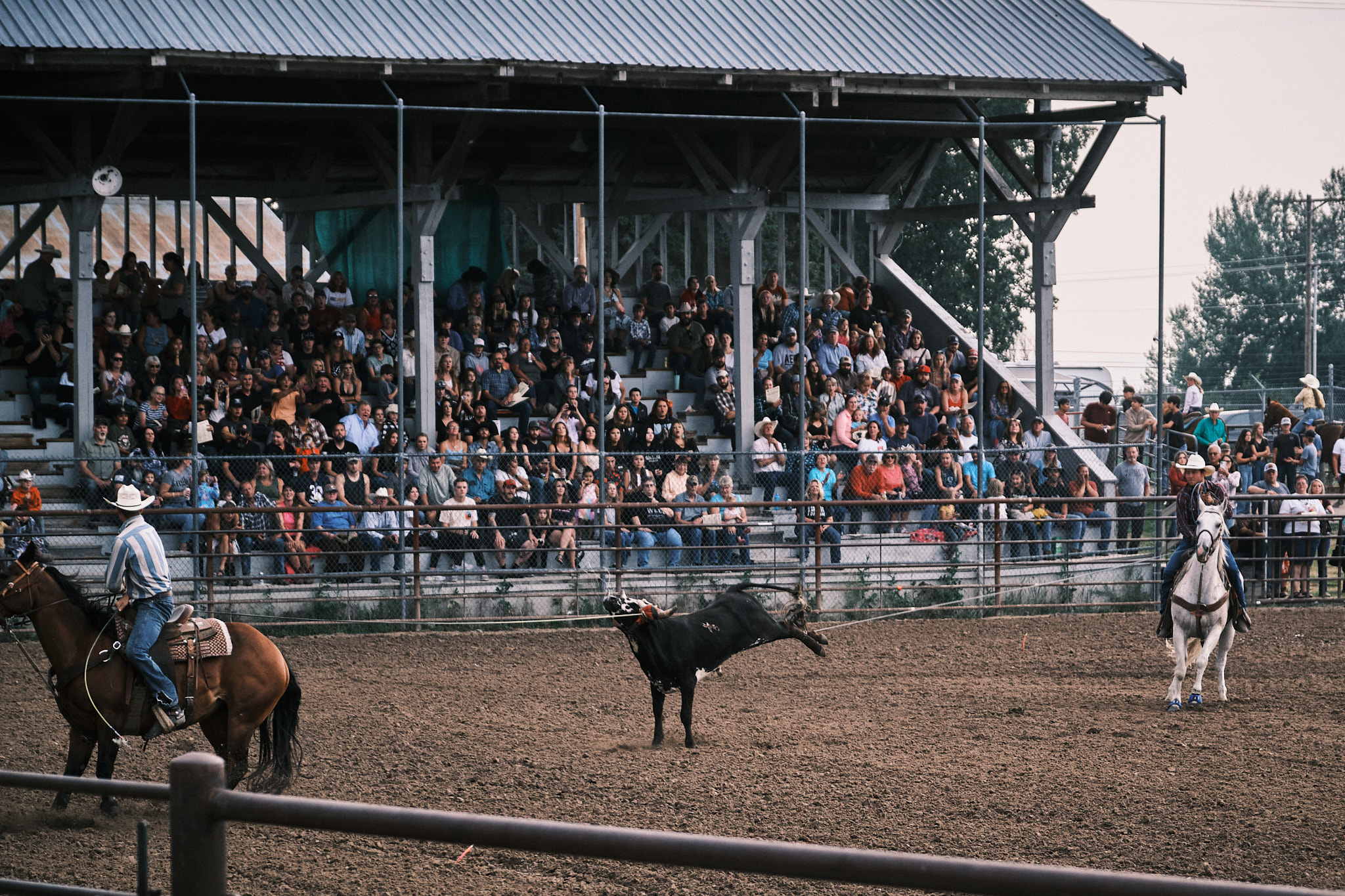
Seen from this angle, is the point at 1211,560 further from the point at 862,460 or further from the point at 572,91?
the point at 572,91

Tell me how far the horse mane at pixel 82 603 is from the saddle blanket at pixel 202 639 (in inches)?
3.9

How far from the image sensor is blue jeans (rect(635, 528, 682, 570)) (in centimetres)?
1667

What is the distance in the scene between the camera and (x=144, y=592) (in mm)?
8062

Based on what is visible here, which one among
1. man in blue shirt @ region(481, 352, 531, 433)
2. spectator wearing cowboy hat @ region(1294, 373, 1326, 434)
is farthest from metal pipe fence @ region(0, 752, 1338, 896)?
spectator wearing cowboy hat @ region(1294, 373, 1326, 434)

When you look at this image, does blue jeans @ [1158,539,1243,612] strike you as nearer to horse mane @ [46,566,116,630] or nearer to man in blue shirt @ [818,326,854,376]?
horse mane @ [46,566,116,630]

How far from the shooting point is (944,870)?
2666 mm

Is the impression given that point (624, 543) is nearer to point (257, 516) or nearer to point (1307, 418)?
point (257, 516)

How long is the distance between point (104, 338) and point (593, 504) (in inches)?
280

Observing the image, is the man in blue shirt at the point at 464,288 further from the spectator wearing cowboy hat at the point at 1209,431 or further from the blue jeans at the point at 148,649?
the blue jeans at the point at 148,649

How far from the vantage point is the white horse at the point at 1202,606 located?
11375mm

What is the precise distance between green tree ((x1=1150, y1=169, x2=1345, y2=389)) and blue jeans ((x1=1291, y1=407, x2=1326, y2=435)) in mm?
37636

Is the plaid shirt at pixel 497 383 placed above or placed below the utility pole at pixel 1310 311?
below

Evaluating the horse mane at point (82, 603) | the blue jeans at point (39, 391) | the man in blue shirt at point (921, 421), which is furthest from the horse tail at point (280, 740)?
the man in blue shirt at point (921, 421)

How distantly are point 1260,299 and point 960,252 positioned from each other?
23.8 m
